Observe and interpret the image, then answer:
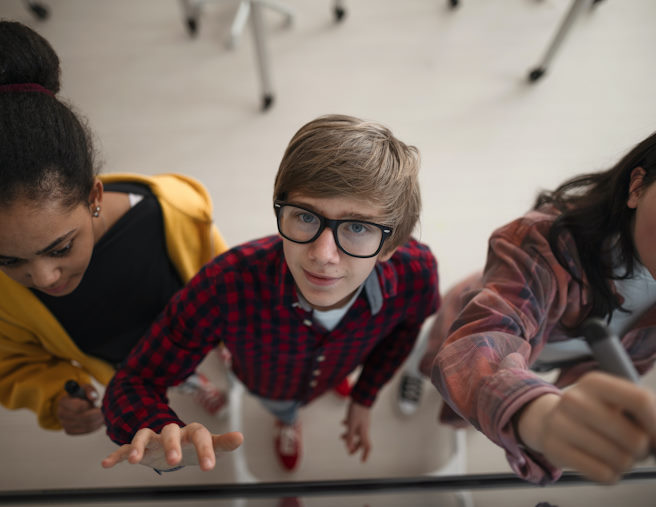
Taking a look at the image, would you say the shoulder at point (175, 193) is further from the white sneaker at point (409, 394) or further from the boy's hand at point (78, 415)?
the white sneaker at point (409, 394)

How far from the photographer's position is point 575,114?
4.76 feet

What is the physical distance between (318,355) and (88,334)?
1.64ft

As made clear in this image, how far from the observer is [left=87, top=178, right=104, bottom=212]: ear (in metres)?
0.74

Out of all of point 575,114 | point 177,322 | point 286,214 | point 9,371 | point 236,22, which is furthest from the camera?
point 236,22

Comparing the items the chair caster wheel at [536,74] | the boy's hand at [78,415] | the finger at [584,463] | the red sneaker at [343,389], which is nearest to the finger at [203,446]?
the finger at [584,463]

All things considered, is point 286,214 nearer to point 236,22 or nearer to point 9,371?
point 9,371

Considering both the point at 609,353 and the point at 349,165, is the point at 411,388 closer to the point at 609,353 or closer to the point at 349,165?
the point at 349,165

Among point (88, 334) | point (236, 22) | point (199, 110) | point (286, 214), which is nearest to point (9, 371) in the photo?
point (88, 334)

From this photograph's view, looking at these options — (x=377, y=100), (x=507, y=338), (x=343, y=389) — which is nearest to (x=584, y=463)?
(x=507, y=338)

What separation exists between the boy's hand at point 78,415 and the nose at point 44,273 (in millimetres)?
280

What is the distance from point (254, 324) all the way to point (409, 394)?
816mm

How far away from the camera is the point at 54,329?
82 cm

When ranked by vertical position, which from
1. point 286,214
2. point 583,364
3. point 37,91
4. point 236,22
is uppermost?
point 236,22

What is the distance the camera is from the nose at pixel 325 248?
56cm
